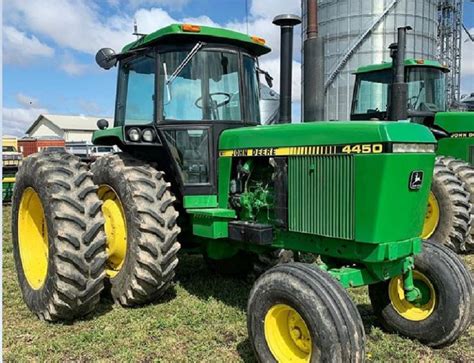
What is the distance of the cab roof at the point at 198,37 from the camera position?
4277mm

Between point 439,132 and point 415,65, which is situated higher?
point 415,65

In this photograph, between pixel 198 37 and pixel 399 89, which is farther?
pixel 399 89

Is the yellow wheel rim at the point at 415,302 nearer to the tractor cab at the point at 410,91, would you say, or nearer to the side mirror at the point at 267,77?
the side mirror at the point at 267,77

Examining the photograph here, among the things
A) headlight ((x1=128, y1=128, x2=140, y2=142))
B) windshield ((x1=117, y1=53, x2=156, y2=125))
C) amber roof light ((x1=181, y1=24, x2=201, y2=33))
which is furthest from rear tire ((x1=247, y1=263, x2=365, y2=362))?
amber roof light ((x1=181, y1=24, x2=201, y2=33))

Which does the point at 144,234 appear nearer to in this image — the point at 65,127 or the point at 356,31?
the point at 356,31

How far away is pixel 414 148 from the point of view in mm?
3268

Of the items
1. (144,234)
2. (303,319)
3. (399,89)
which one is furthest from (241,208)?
(399,89)

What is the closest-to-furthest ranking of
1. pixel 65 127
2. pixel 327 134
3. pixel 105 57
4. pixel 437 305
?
pixel 327 134, pixel 437 305, pixel 105 57, pixel 65 127

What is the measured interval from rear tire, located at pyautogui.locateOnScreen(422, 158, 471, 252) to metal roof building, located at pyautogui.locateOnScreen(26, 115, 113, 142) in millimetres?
46907

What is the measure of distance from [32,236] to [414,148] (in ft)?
11.9

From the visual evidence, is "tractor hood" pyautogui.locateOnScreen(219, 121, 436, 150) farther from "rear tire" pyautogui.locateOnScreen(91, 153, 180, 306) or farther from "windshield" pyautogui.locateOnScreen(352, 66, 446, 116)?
"windshield" pyautogui.locateOnScreen(352, 66, 446, 116)

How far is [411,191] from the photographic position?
3.30 metres

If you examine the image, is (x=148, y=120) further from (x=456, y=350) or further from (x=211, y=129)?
(x=456, y=350)

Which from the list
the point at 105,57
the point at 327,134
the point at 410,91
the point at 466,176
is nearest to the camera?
the point at 327,134
